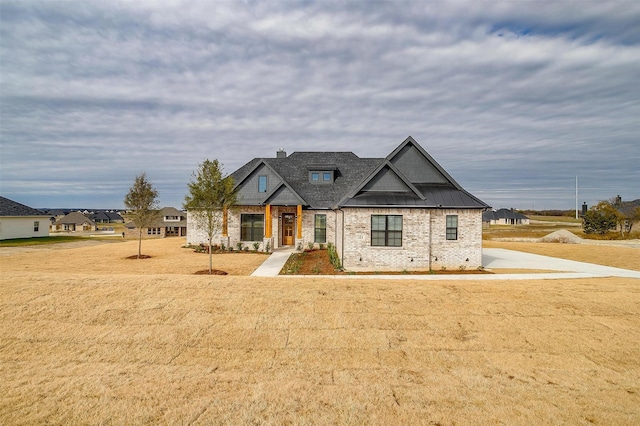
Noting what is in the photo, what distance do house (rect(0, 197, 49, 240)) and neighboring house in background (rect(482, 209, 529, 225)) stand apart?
10440cm

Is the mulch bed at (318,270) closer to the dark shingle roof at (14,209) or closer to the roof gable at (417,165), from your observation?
the roof gable at (417,165)

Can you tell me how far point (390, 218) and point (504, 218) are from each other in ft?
338

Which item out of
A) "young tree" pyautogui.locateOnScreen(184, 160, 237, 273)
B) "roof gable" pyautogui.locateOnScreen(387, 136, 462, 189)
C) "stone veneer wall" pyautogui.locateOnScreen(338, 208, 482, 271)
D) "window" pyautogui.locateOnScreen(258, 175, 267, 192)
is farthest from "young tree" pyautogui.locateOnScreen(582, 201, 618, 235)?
"young tree" pyautogui.locateOnScreen(184, 160, 237, 273)

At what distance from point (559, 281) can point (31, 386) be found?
1856 cm

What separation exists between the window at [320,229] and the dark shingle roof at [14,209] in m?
34.4

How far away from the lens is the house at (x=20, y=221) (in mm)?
37281

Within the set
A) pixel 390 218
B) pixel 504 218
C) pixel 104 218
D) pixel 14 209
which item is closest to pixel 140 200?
pixel 390 218

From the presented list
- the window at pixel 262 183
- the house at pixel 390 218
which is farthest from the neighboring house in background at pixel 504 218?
the window at pixel 262 183

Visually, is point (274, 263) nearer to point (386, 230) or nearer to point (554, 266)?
point (386, 230)

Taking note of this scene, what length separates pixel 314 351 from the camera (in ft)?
29.5

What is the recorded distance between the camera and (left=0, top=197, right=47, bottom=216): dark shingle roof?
124ft

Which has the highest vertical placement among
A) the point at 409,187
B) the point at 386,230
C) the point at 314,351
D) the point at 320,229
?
the point at 409,187

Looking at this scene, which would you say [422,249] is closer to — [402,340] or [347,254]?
[347,254]

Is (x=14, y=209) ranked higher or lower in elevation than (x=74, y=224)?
higher
